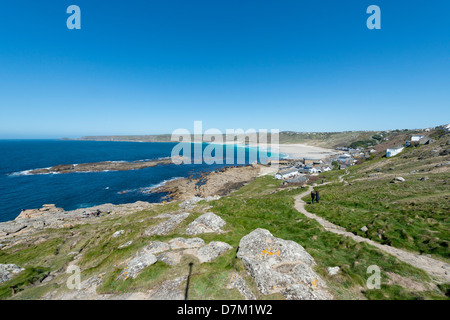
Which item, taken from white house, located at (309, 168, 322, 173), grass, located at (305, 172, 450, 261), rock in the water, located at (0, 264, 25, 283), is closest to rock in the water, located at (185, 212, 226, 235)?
grass, located at (305, 172, 450, 261)

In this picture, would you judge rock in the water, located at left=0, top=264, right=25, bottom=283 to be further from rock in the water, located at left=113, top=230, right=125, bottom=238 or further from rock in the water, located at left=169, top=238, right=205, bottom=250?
rock in the water, located at left=169, top=238, right=205, bottom=250

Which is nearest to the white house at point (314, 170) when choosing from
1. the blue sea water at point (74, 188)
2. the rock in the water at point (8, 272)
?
the blue sea water at point (74, 188)

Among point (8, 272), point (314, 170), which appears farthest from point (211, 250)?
point (314, 170)

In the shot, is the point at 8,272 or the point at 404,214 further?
the point at 404,214

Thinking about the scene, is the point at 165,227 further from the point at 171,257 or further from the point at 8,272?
the point at 8,272

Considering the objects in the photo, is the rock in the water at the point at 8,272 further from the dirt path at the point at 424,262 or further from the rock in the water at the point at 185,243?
the dirt path at the point at 424,262
